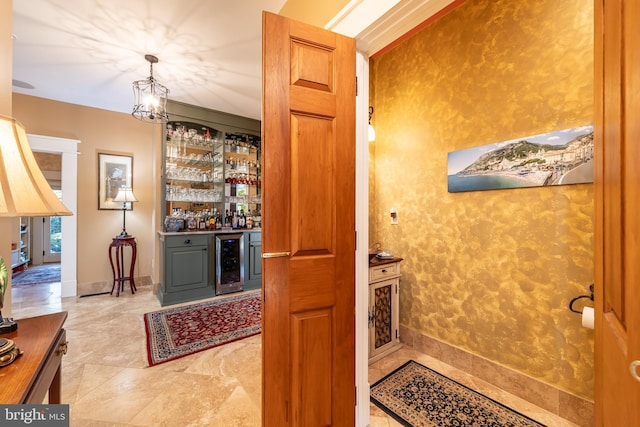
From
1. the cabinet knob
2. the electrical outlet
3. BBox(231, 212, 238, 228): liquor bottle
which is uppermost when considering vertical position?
the electrical outlet

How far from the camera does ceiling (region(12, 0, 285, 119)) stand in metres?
2.08

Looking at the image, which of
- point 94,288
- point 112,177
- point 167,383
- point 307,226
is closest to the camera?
point 307,226

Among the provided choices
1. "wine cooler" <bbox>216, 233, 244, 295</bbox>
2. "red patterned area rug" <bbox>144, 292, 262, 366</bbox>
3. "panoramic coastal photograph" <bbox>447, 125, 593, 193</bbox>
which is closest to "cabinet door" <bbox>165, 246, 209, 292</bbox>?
"wine cooler" <bbox>216, 233, 244, 295</bbox>

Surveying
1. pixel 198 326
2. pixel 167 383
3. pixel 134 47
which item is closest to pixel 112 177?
pixel 134 47

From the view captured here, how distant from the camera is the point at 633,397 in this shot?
0.59m

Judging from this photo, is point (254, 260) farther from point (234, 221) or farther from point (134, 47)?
point (134, 47)

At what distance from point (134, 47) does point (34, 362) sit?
2.93 m

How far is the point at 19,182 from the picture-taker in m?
0.77

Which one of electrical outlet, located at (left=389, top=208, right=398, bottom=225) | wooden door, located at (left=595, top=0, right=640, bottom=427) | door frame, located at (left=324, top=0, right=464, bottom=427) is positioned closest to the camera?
wooden door, located at (left=595, top=0, right=640, bottom=427)

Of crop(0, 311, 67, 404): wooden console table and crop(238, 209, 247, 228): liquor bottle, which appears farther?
crop(238, 209, 247, 228): liquor bottle

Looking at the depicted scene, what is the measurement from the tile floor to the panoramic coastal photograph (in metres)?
1.56

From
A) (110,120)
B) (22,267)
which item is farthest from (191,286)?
(22,267)

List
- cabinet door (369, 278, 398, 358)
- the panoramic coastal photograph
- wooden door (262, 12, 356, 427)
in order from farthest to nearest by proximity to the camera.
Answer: cabinet door (369, 278, 398, 358)
the panoramic coastal photograph
wooden door (262, 12, 356, 427)

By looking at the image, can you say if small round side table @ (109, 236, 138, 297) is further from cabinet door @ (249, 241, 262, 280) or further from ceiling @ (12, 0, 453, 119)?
ceiling @ (12, 0, 453, 119)
